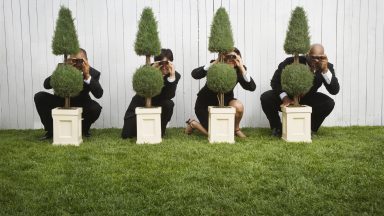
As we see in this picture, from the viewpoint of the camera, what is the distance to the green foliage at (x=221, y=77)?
5.65m

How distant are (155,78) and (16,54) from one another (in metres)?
2.49

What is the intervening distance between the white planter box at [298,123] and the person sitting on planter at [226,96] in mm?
622

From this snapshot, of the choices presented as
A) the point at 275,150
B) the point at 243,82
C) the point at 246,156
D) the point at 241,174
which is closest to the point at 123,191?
the point at 241,174

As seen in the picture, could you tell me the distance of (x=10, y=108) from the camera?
7.02 m

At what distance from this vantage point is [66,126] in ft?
18.6

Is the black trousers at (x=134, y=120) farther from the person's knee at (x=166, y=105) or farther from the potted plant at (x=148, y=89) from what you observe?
the potted plant at (x=148, y=89)

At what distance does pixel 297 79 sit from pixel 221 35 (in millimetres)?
1030

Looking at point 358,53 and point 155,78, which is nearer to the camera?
point 155,78

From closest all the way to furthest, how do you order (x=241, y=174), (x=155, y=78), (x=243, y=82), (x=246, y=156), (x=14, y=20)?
(x=241, y=174) → (x=246, y=156) → (x=155, y=78) → (x=243, y=82) → (x=14, y=20)

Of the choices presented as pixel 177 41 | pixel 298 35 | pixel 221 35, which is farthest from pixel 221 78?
pixel 177 41

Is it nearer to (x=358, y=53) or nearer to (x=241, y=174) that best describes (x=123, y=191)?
(x=241, y=174)

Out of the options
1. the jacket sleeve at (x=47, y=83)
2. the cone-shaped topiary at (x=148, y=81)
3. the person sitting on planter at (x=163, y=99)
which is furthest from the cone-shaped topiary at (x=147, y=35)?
the jacket sleeve at (x=47, y=83)

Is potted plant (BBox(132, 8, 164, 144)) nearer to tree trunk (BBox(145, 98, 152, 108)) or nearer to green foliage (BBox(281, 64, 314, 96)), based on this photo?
tree trunk (BBox(145, 98, 152, 108))

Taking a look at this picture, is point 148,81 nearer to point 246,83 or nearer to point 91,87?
point 91,87
